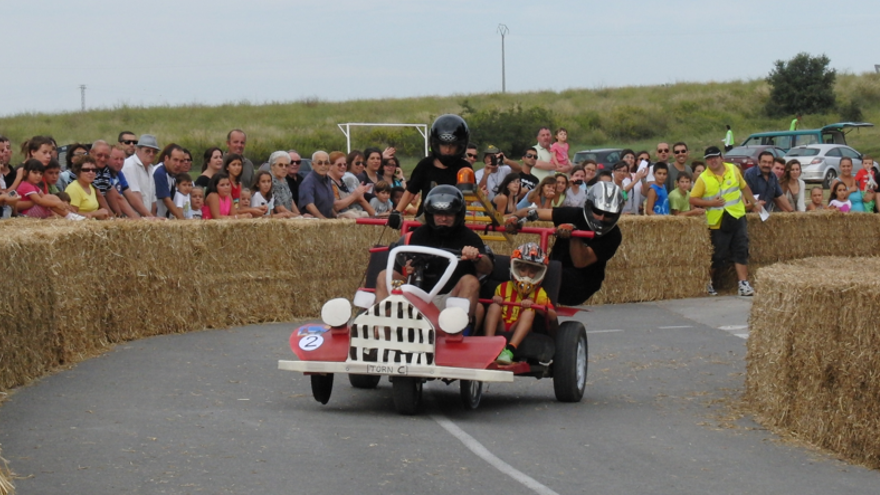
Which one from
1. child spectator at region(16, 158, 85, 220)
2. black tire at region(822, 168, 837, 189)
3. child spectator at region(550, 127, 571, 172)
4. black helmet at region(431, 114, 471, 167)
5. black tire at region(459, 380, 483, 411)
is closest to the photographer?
black tire at region(459, 380, 483, 411)

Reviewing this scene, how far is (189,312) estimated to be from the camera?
1320 centimetres

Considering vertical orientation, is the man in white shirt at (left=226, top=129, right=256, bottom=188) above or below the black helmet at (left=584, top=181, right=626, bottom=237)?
above

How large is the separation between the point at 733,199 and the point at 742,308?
6.30 ft

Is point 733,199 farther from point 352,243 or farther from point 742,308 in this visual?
point 352,243

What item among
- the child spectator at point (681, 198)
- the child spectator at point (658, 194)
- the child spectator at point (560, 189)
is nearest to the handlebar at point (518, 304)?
the child spectator at point (560, 189)

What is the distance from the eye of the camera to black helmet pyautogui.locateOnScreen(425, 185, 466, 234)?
29.2 ft

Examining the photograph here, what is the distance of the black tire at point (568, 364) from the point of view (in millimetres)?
9055

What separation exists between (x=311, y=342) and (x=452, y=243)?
142 centimetres

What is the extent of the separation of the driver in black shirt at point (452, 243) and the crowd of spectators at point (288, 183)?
1594 mm

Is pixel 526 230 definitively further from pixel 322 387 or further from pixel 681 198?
pixel 681 198

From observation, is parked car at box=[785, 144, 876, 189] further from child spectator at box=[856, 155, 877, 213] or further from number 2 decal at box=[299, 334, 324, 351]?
number 2 decal at box=[299, 334, 324, 351]

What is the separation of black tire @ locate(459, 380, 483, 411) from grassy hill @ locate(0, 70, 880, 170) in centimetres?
4562

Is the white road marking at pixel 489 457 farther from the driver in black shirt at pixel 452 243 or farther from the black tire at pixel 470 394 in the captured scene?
the driver in black shirt at pixel 452 243

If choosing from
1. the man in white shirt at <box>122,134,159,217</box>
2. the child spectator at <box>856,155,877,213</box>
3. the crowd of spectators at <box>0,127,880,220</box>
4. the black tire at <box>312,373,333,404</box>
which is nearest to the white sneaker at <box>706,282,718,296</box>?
the crowd of spectators at <box>0,127,880,220</box>
